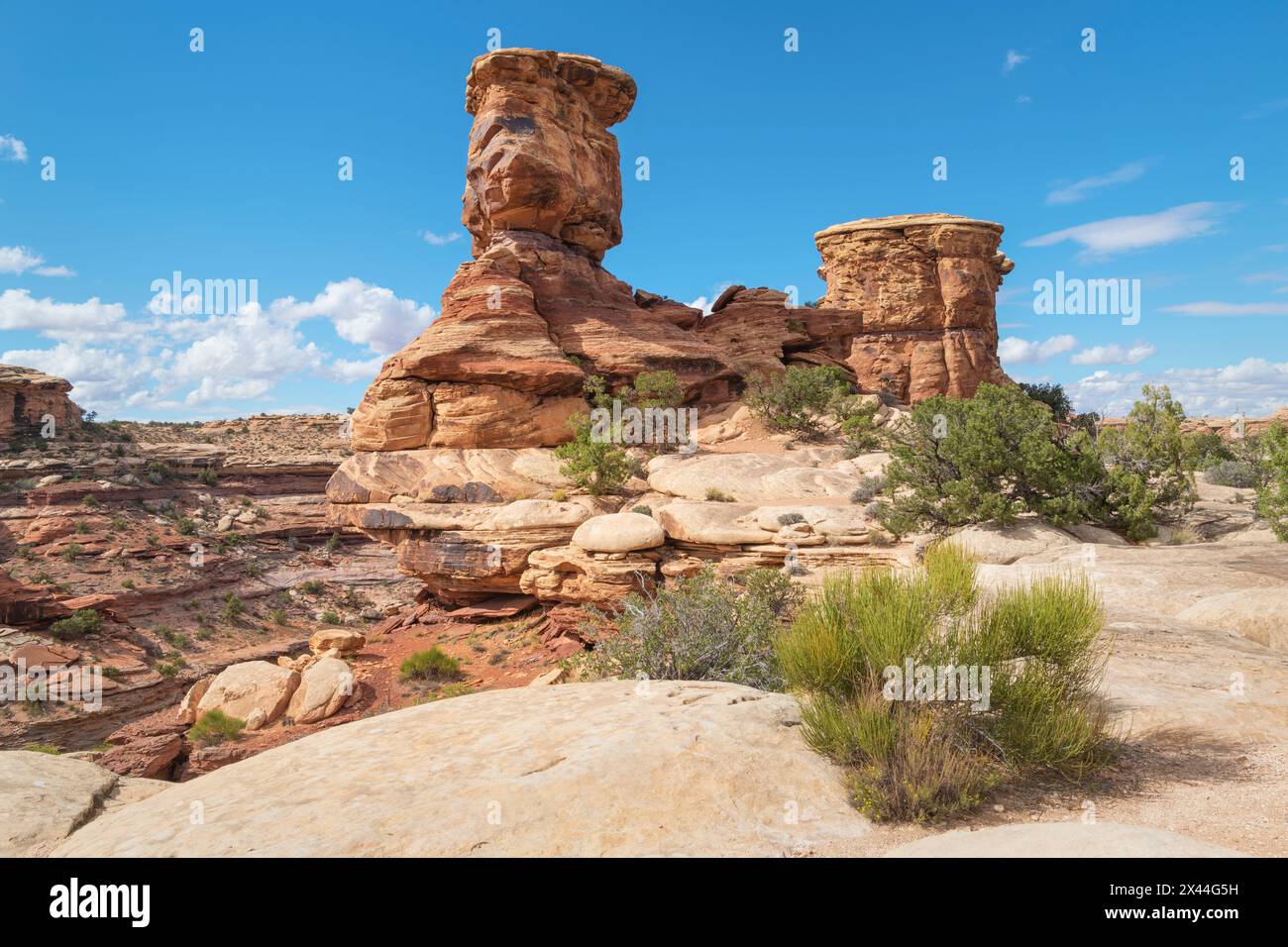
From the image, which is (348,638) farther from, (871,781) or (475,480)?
(871,781)

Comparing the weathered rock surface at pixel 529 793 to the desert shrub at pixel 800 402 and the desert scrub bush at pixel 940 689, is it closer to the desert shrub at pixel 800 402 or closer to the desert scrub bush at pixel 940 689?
the desert scrub bush at pixel 940 689

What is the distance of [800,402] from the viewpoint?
83.4ft

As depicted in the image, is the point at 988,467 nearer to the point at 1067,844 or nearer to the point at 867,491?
the point at 867,491

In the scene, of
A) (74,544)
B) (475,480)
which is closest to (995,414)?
(475,480)

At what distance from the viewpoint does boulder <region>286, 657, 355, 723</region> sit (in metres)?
16.6

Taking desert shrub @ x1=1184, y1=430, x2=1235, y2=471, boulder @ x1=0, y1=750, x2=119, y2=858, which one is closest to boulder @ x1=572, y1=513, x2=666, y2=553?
boulder @ x1=0, y1=750, x2=119, y2=858

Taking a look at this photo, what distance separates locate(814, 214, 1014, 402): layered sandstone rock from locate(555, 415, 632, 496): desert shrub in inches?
910

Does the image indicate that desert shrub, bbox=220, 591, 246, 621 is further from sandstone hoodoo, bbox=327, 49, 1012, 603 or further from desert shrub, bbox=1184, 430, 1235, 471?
desert shrub, bbox=1184, 430, 1235, 471

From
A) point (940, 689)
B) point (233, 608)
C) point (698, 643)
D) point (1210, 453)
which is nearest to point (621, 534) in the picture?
point (698, 643)

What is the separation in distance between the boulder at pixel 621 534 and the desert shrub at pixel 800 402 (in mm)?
10426

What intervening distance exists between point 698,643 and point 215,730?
45.7ft

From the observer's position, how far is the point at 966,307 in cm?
→ 3847

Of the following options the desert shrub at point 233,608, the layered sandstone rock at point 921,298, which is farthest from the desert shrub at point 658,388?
the desert shrub at point 233,608

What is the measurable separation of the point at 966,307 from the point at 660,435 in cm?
2453
